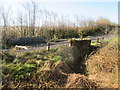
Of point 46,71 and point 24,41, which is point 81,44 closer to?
point 46,71

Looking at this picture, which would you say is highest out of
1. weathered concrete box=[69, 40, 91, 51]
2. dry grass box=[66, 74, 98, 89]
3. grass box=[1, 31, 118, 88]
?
weathered concrete box=[69, 40, 91, 51]

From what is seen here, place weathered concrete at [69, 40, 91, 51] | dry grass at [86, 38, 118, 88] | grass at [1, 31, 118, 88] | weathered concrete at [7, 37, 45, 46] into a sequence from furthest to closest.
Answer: weathered concrete at [7, 37, 45, 46] < weathered concrete at [69, 40, 91, 51] < dry grass at [86, 38, 118, 88] < grass at [1, 31, 118, 88]

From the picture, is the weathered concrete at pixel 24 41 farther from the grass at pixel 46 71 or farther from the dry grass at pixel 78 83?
the dry grass at pixel 78 83

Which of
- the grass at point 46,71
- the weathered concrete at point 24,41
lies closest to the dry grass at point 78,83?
the grass at point 46,71

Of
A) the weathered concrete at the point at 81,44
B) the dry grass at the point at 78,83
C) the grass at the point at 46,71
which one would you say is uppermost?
the weathered concrete at the point at 81,44

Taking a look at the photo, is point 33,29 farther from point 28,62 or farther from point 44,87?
point 44,87

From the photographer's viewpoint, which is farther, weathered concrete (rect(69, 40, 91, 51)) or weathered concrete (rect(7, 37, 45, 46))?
weathered concrete (rect(7, 37, 45, 46))

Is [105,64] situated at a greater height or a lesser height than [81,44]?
lesser

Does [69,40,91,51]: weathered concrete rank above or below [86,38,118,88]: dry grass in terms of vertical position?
above

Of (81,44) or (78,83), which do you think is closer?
(78,83)

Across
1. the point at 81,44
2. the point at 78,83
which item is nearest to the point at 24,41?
the point at 81,44

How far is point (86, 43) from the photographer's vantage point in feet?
28.2

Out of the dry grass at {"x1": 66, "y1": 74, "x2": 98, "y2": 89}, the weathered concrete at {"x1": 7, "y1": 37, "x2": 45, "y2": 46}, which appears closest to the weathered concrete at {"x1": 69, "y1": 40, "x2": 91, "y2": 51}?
the dry grass at {"x1": 66, "y1": 74, "x2": 98, "y2": 89}

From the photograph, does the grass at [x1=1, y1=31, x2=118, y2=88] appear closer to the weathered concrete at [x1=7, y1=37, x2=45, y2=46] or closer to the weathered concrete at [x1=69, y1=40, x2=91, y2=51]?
the weathered concrete at [x1=69, y1=40, x2=91, y2=51]
